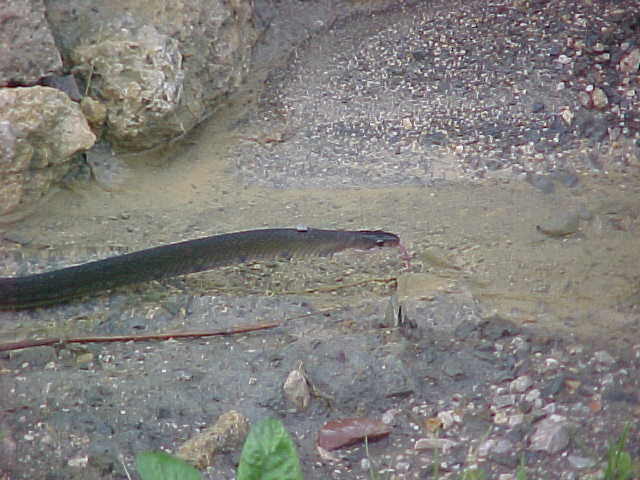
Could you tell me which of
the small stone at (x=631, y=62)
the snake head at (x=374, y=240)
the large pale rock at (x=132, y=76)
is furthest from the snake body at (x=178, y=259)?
the small stone at (x=631, y=62)

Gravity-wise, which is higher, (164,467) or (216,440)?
(164,467)

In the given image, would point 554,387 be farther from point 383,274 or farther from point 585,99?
point 585,99

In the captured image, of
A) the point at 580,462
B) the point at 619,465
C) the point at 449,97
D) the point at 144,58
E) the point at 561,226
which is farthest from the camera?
the point at 449,97

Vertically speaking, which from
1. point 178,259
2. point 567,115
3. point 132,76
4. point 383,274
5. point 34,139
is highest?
point 132,76

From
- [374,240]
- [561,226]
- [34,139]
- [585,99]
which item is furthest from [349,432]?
[585,99]

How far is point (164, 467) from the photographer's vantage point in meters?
1.48

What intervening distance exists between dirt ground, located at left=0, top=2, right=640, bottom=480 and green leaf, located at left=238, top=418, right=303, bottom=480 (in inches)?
20.5

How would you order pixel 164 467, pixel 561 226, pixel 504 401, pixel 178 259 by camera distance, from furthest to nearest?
pixel 561 226 < pixel 178 259 < pixel 504 401 < pixel 164 467

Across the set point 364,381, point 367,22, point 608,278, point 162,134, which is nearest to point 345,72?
point 367,22

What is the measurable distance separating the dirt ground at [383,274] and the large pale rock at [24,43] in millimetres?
468

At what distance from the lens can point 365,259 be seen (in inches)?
121

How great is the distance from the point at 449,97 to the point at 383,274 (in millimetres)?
1194

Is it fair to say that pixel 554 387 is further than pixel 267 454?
Yes

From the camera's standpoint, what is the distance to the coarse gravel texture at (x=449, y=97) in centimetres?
357
